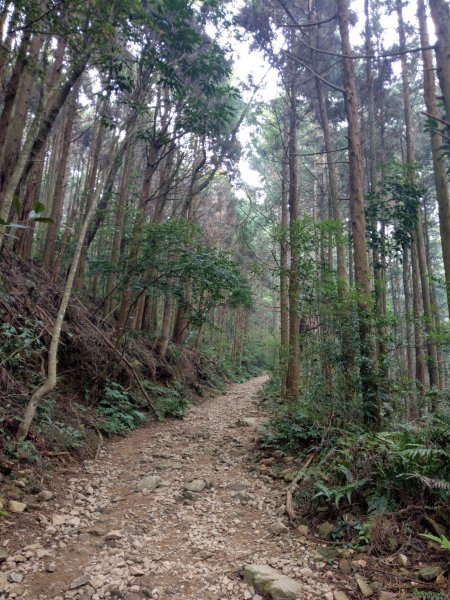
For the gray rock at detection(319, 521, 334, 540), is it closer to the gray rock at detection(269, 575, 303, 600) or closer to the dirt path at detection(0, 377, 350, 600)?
the dirt path at detection(0, 377, 350, 600)

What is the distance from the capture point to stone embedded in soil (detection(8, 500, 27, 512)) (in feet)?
12.5

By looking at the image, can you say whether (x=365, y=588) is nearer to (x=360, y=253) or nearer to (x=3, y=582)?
(x=3, y=582)

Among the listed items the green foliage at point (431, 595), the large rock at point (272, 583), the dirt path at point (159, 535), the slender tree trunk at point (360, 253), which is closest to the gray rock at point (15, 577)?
the dirt path at point (159, 535)

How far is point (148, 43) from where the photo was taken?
325 inches

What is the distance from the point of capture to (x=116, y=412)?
7.86 meters

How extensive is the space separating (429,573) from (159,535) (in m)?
2.40

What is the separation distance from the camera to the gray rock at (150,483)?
4.98 m

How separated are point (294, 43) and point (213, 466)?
12.6 m

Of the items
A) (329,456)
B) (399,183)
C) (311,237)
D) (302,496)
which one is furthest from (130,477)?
(399,183)

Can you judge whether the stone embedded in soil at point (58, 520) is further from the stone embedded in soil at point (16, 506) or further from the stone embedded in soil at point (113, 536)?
the stone embedded in soil at point (113, 536)

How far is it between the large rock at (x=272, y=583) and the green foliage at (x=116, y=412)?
14.7ft

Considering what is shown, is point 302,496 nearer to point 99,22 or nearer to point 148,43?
point 99,22

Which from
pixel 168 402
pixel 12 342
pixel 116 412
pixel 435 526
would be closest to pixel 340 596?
pixel 435 526

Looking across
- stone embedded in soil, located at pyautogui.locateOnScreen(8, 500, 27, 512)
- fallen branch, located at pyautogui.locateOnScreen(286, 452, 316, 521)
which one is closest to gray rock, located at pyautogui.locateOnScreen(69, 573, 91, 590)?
stone embedded in soil, located at pyautogui.locateOnScreen(8, 500, 27, 512)
